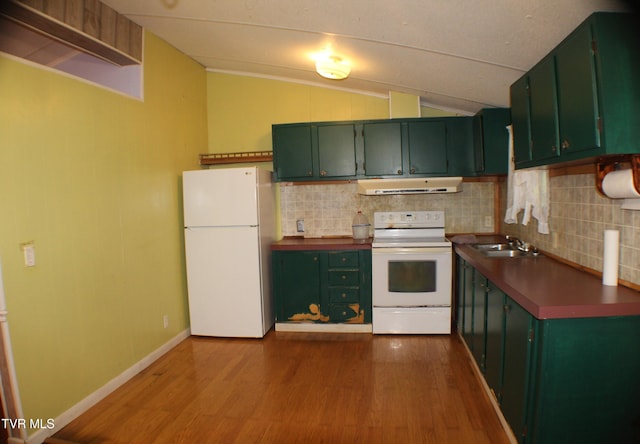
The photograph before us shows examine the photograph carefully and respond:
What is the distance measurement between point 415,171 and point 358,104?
3.37 feet

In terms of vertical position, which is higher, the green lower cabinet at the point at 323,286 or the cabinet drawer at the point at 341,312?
the green lower cabinet at the point at 323,286

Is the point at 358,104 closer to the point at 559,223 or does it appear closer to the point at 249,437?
the point at 559,223

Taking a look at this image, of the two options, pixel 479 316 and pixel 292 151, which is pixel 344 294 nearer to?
pixel 479 316

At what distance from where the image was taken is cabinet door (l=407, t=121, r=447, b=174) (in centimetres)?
359

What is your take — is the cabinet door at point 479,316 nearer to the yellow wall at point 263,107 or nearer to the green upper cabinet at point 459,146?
the green upper cabinet at point 459,146

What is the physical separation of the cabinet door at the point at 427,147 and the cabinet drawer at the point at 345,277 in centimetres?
116

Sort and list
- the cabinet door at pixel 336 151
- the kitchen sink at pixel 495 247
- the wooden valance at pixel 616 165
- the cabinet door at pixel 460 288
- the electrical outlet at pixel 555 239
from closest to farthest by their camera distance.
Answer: the wooden valance at pixel 616 165
the electrical outlet at pixel 555 239
the cabinet door at pixel 460 288
the kitchen sink at pixel 495 247
the cabinet door at pixel 336 151

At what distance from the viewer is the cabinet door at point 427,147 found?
3.59m

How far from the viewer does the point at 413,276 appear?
136 inches

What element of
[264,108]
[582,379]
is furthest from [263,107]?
[582,379]

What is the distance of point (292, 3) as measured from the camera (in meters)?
2.09

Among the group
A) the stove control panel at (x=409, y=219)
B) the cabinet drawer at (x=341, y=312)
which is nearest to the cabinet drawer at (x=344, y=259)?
the cabinet drawer at (x=341, y=312)

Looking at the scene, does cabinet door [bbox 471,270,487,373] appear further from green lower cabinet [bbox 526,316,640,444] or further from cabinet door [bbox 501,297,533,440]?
green lower cabinet [bbox 526,316,640,444]

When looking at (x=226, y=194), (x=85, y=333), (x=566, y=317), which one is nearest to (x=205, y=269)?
(x=226, y=194)
